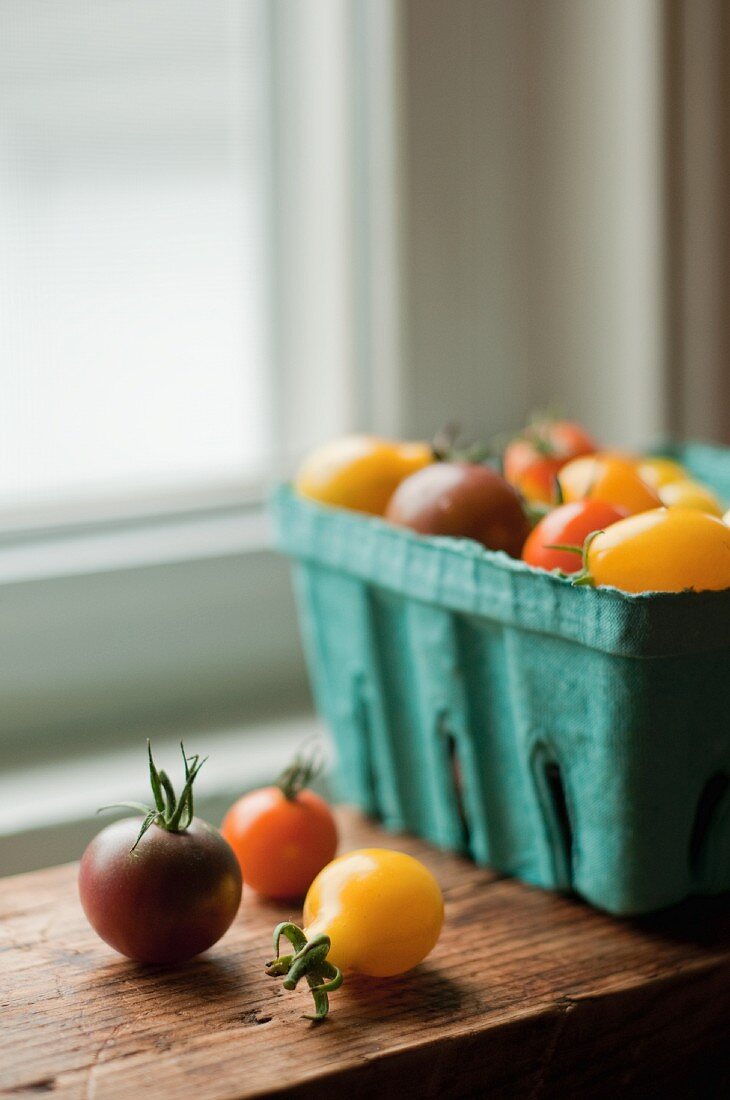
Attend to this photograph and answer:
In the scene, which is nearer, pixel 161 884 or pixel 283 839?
pixel 161 884

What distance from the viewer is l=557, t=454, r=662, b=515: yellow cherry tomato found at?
2.62 ft

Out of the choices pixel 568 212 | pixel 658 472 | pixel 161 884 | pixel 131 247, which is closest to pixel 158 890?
pixel 161 884

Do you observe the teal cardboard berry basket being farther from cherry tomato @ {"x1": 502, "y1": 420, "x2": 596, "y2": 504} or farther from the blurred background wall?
the blurred background wall

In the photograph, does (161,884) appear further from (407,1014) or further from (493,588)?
(493,588)

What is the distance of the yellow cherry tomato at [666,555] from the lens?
67 centimetres

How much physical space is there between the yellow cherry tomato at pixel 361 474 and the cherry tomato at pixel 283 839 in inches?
7.5

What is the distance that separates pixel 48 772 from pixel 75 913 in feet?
0.75

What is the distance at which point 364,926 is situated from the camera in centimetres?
65

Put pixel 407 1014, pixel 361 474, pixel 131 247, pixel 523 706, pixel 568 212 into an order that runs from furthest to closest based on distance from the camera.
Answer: pixel 568 212 < pixel 131 247 < pixel 361 474 < pixel 523 706 < pixel 407 1014

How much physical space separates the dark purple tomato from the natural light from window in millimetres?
430

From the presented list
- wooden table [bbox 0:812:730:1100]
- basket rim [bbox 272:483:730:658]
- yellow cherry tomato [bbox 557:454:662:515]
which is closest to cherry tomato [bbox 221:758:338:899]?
wooden table [bbox 0:812:730:1100]

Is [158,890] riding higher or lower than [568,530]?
lower

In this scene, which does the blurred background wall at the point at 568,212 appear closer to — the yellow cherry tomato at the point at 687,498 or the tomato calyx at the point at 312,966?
the yellow cherry tomato at the point at 687,498

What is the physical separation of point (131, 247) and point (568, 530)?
1.62 ft
